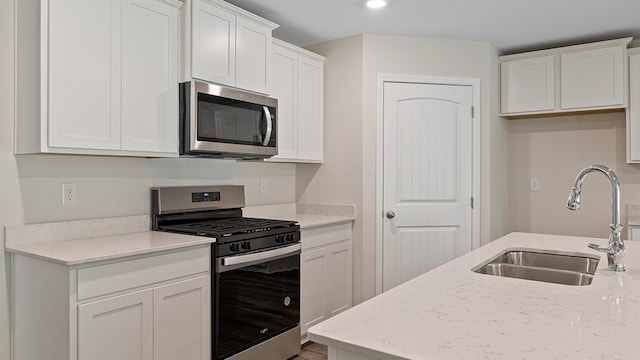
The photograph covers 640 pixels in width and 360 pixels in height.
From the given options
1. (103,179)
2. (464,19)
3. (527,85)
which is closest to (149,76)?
(103,179)

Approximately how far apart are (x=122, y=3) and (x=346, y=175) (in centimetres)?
206

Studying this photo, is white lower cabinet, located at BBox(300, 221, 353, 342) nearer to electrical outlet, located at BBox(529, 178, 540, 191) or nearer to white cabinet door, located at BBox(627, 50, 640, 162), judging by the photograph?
electrical outlet, located at BBox(529, 178, 540, 191)

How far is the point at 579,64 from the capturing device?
145 inches

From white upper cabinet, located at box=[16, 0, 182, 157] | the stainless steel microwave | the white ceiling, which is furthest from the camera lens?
the white ceiling

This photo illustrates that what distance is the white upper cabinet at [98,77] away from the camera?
78.3 inches

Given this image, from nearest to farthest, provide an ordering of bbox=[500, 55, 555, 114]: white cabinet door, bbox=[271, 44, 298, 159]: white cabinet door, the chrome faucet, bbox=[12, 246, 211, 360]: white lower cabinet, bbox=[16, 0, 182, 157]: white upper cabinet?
the chrome faucet, bbox=[12, 246, 211, 360]: white lower cabinet, bbox=[16, 0, 182, 157]: white upper cabinet, bbox=[271, 44, 298, 159]: white cabinet door, bbox=[500, 55, 555, 114]: white cabinet door

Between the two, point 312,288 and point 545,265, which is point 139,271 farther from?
point 545,265

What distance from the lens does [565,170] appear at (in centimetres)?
407

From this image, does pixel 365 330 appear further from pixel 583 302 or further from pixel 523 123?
pixel 523 123

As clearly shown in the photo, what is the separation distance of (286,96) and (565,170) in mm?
2604

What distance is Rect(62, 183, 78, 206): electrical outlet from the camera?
2.31 metres

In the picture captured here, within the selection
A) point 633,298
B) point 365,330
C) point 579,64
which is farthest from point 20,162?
point 579,64

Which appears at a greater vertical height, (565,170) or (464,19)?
(464,19)

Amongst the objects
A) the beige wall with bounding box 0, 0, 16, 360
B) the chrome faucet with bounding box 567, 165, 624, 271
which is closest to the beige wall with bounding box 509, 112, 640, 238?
the chrome faucet with bounding box 567, 165, 624, 271
